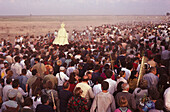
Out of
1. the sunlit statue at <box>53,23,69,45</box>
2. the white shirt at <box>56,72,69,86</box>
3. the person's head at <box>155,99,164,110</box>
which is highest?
the sunlit statue at <box>53,23,69,45</box>

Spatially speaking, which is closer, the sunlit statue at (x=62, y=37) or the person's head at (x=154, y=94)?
the person's head at (x=154, y=94)

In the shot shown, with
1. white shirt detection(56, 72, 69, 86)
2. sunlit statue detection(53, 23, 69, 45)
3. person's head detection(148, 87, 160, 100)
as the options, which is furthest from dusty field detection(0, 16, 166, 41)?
person's head detection(148, 87, 160, 100)

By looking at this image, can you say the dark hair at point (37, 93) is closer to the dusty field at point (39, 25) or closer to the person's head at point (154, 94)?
the person's head at point (154, 94)

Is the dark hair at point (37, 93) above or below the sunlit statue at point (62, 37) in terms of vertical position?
below

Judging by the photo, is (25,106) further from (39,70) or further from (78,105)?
(39,70)

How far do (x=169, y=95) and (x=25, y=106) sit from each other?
140 inches

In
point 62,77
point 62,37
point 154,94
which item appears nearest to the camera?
point 154,94

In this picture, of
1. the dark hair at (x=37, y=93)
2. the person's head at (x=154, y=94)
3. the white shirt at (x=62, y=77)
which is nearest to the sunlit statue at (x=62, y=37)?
the white shirt at (x=62, y=77)

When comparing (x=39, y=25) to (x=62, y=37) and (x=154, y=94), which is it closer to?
(x=62, y=37)

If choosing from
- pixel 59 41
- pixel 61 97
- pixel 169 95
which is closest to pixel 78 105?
pixel 61 97

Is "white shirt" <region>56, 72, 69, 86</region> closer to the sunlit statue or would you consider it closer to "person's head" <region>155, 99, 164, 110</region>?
"person's head" <region>155, 99, 164, 110</region>

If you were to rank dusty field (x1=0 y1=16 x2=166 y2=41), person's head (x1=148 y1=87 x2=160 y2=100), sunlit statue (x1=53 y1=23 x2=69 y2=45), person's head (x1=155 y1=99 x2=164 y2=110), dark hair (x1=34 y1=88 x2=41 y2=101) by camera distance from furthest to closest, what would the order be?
1. dusty field (x1=0 y1=16 x2=166 y2=41)
2. sunlit statue (x1=53 y1=23 x2=69 y2=45)
3. dark hair (x1=34 y1=88 x2=41 y2=101)
4. person's head (x1=148 y1=87 x2=160 y2=100)
5. person's head (x1=155 y1=99 x2=164 y2=110)

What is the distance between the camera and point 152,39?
1384 cm

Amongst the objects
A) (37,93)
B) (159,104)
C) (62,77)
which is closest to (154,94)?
(159,104)
